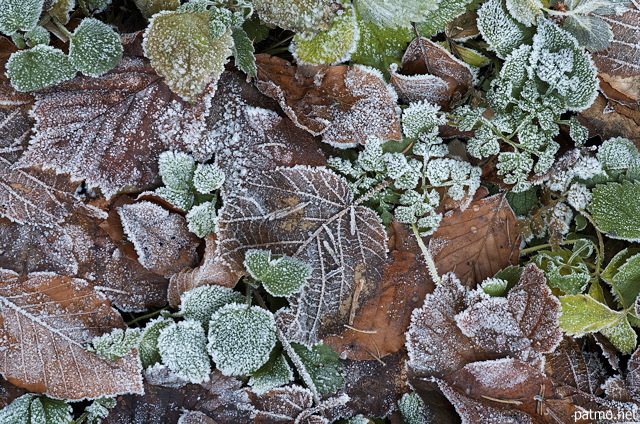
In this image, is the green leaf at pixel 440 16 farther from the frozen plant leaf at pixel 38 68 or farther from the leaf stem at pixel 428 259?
the frozen plant leaf at pixel 38 68

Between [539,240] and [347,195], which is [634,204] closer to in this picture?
[539,240]

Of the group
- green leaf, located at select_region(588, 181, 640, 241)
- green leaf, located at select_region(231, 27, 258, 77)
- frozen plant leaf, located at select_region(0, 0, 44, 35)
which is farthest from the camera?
green leaf, located at select_region(588, 181, 640, 241)

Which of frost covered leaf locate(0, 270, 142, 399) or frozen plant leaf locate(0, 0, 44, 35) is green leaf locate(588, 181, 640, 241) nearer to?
frost covered leaf locate(0, 270, 142, 399)

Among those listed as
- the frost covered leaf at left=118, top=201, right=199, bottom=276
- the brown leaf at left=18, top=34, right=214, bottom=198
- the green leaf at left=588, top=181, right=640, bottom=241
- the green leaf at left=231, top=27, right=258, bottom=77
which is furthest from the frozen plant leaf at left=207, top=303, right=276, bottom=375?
the green leaf at left=588, top=181, right=640, bottom=241

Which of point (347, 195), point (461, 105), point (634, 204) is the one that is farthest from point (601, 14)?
point (347, 195)

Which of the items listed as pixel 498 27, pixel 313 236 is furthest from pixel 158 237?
pixel 498 27

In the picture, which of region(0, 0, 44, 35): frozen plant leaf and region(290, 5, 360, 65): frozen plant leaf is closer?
region(0, 0, 44, 35): frozen plant leaf

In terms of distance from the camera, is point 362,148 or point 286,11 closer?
point 286,11

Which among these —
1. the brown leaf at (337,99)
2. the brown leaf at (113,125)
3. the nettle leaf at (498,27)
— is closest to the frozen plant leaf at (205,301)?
the brown leaf at (113,125)
